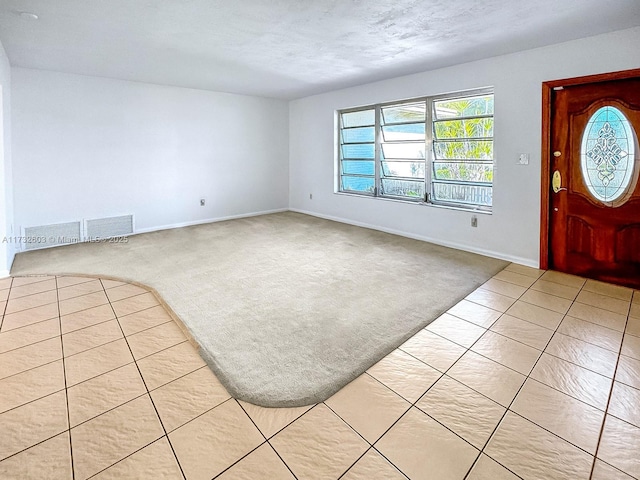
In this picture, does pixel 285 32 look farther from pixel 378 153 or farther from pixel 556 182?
pixel 556 182

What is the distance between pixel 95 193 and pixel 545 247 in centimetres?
633

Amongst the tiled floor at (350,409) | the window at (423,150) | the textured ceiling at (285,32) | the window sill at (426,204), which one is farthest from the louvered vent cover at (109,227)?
the window at (423,150)

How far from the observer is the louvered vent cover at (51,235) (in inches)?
195

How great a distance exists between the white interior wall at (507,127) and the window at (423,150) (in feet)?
0.61

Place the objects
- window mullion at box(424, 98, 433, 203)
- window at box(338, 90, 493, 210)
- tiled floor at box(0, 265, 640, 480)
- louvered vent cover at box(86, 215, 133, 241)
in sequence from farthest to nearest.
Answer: louvered vent cover at box(86, 215, 133, 241)
window mullion at box(424, 98, 433, 203)
window at box(338, 90, 493, 210)
tiled floor at box(0, 265, 640, 480)

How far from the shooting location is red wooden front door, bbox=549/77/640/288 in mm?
3465

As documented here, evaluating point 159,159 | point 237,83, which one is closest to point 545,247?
point 237,83

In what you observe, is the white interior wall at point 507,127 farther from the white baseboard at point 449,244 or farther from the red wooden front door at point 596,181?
the red wooden front door at point 596,181

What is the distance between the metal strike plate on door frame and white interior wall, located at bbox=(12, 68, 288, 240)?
5.26 meters

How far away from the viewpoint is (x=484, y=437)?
1.68m

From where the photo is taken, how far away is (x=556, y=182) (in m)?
3.97

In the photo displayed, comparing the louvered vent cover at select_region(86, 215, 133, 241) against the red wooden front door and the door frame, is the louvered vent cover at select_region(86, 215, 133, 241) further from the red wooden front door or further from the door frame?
the red wooden front door

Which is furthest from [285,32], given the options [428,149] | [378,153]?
[378,153]

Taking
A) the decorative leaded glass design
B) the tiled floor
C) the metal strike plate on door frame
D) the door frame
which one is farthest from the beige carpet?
the decorative leaded glass design
